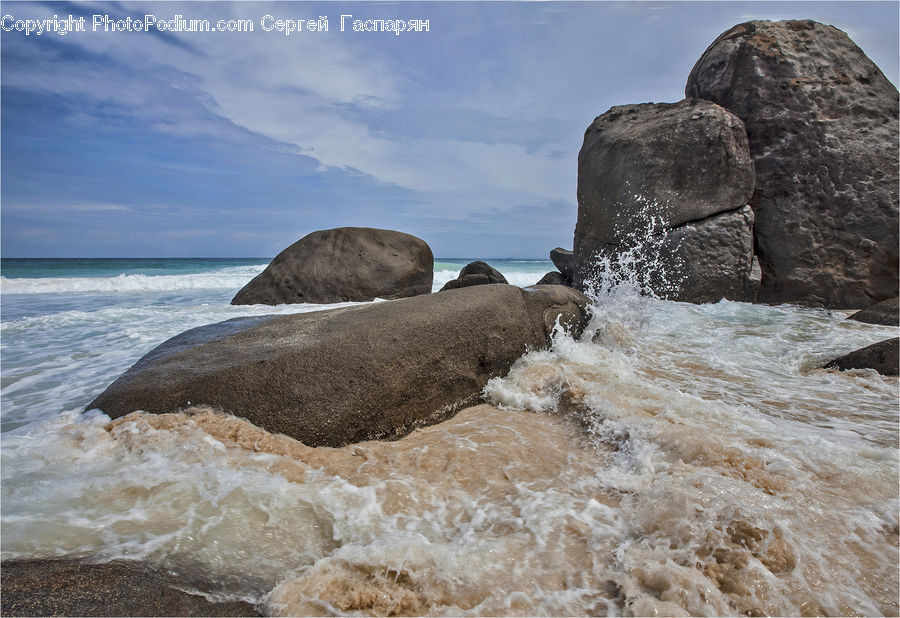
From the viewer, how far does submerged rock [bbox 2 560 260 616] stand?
1336 millimetres

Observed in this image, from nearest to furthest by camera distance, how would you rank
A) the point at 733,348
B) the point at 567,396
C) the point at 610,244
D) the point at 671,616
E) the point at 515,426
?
the point at 671,616 < the point at 515,426 < the point at 567,396 < the point at 733,348 < the point at 610,244

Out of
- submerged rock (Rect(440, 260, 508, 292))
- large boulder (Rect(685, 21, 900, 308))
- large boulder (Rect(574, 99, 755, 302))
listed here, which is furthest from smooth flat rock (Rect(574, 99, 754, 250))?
submerged rock (Rect(440, 260, 508, 292))

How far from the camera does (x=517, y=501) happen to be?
1.90 meters

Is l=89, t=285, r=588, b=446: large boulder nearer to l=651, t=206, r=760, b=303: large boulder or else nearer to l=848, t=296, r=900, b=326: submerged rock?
l=651, t=206, r=760, b=303: large boulder

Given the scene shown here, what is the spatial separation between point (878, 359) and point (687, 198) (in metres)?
4.04

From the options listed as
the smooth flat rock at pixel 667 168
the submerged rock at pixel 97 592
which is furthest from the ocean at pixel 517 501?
the smooth flat rock at pixel 667 168

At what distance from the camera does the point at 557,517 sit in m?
1.75

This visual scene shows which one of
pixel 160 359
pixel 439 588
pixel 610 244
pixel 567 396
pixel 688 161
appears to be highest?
pixel 688 161

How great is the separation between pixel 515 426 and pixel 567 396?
46 centimetres

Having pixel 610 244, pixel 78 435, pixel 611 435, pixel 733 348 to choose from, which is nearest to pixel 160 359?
pixel 78 435

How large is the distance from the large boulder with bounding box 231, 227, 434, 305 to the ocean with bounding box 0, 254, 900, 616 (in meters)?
5.14

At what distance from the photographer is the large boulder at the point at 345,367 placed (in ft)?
8.58

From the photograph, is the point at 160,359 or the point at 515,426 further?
the point at 160,359

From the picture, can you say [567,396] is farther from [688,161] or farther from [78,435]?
[688,161]
